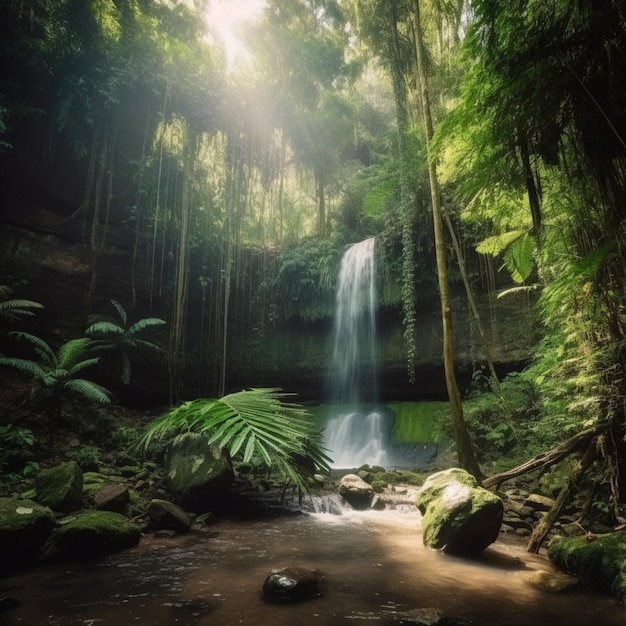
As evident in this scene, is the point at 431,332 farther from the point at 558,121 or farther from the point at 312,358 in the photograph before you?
the point at 558,121

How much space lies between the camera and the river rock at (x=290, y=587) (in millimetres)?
3045

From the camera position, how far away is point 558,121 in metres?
2.75

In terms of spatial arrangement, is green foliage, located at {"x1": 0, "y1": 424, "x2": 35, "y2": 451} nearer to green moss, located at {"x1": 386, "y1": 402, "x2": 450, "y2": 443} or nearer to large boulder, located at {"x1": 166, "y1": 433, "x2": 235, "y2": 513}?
large boulder, located at {"x1": 166, "y1": 433, "x2": 235, "y2": 513}

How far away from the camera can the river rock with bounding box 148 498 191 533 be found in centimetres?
492

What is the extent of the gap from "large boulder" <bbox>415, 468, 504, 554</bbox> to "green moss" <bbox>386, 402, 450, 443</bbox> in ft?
19.5

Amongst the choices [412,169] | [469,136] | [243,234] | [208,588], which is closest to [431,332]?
[412,169]

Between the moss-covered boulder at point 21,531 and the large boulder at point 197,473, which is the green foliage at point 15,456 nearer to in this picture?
the moss-covered boulder at point 21,531

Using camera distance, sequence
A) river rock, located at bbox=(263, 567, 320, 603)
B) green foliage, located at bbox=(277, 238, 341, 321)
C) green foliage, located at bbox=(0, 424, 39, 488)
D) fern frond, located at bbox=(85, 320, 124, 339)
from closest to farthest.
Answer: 1. river rock, located at bbox=(263, 567, 320, 603)
2. green foliage, located at bbox=(0, 424, 39, 488)
3. fern frond, located at bbox=(85, 320, 124, 339)
4. green foliage, located at bbox=(277, 238, 341, 321)

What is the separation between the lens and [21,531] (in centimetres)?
369

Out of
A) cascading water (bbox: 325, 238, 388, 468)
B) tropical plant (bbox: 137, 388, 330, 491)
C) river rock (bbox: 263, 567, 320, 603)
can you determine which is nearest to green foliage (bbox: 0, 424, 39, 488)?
tropical plant (bbox: 137, 388, 330, 491)

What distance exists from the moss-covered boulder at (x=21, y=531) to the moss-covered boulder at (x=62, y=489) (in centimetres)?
67

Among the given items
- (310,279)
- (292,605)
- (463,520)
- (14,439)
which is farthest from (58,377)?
(310,279)

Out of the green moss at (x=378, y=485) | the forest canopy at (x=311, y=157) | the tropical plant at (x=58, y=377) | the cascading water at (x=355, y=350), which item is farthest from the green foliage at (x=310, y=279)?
the tropical plant at (x=58, y=377)

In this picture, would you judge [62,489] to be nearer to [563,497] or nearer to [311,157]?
[563,497]
